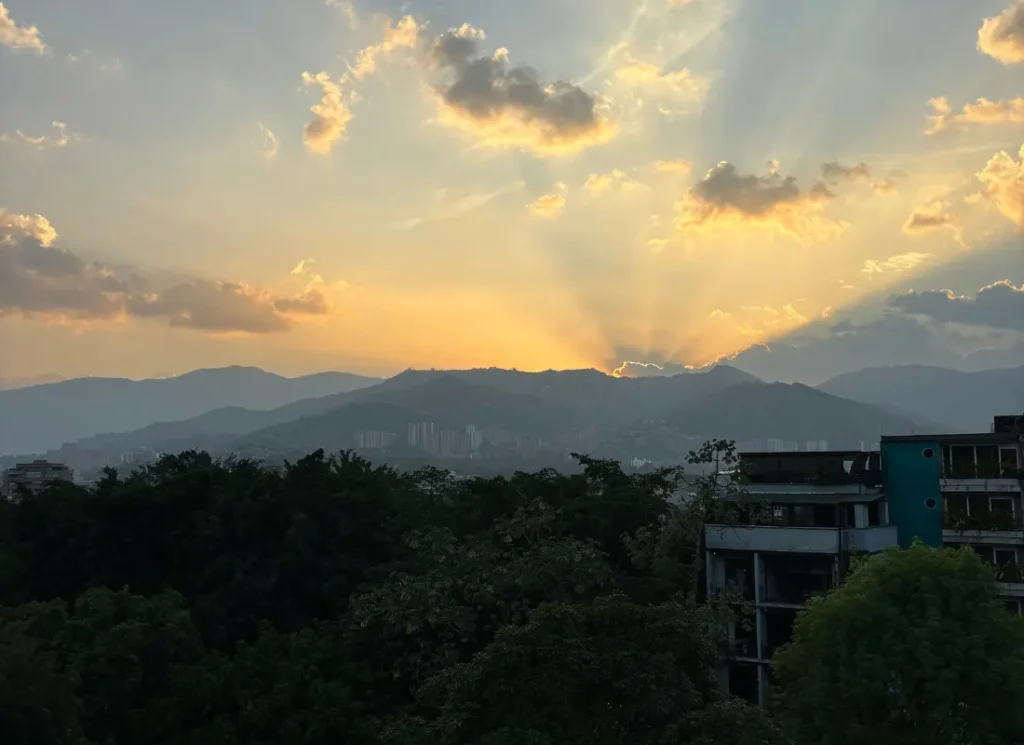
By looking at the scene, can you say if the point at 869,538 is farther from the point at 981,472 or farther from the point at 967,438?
the point at 967,438

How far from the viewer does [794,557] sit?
2266cm

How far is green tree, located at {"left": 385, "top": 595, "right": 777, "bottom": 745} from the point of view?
10.7m

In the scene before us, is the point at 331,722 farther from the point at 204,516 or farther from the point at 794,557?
the point at 794,557

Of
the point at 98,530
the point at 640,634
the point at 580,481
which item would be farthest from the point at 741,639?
the point at 98,530

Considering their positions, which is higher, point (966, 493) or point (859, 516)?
point (966, 493)

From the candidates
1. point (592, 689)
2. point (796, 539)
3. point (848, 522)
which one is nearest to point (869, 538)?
point (848, 522)

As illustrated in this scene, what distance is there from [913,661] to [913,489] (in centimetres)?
1195

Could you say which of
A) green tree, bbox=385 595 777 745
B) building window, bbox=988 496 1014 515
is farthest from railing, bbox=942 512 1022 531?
green tree, bbox=385 595 777 745

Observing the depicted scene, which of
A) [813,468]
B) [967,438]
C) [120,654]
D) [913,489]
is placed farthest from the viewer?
[813,468]

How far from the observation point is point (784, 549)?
2227 cm

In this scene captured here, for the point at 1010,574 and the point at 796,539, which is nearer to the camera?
the point at 1010,574

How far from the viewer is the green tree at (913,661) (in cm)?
1359

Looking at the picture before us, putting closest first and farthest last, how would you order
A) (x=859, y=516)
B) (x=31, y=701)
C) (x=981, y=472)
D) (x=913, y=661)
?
(x=31, y=701) → (x=913, y=661) → (x=981, y=472) → (x=859, y=516)

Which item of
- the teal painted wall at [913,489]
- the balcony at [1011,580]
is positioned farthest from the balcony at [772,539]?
the balcony at [1011,580]
